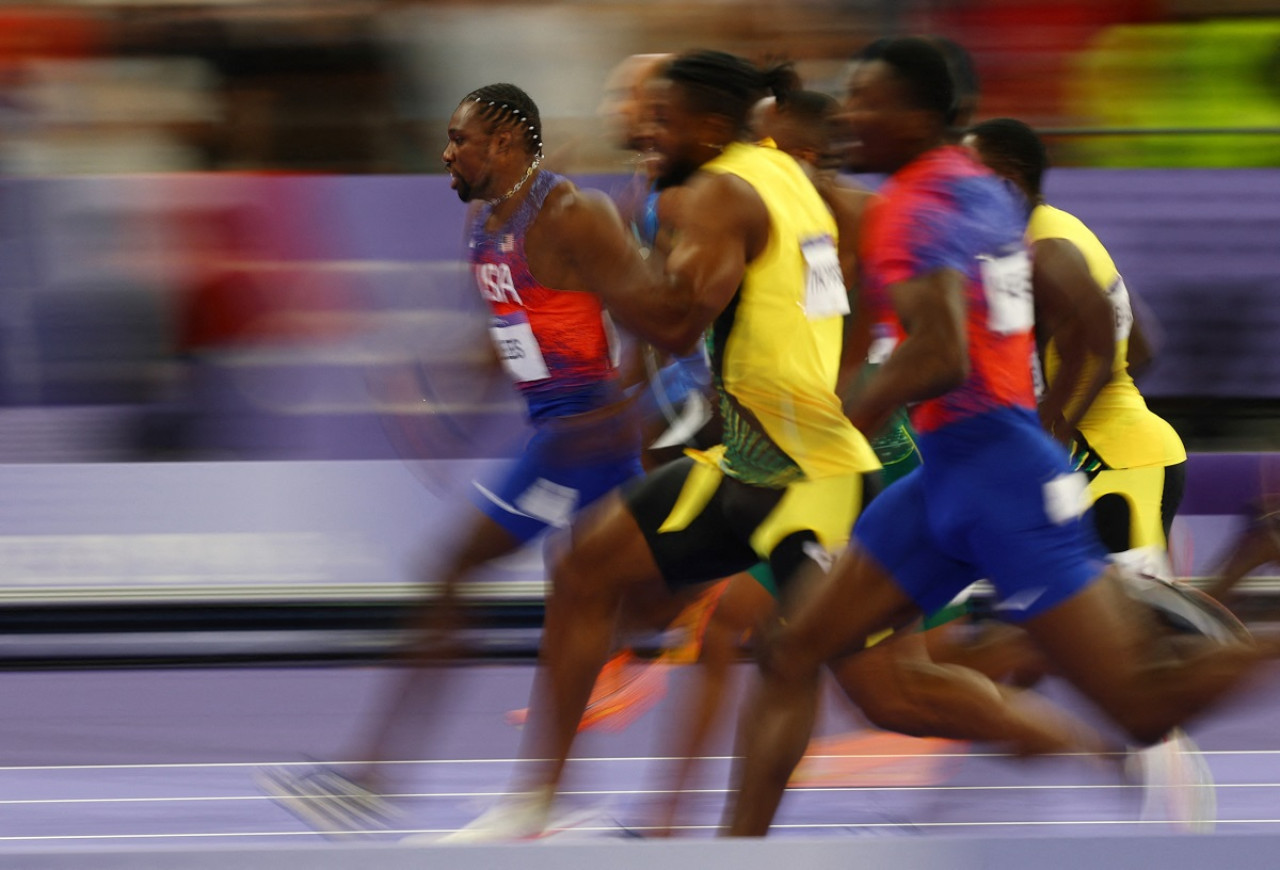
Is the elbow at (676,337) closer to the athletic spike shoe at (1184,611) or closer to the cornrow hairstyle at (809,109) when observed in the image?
the athletic spike shoe at (1184,611)

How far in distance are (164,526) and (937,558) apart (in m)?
4.28

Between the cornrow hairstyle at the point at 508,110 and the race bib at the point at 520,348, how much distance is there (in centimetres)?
43

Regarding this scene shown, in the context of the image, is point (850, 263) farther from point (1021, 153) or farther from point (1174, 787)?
point (1174, 787)

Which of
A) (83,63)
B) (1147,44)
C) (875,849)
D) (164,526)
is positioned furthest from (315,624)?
(875,849)

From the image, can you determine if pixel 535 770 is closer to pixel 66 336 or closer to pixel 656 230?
pixel 656 230

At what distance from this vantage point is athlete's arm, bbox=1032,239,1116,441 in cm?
498

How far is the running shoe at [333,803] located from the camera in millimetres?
5234

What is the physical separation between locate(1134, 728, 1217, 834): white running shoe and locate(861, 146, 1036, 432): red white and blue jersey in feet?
4.95

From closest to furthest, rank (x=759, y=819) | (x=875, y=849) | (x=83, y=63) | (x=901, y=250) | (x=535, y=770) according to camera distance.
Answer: (x=875, y=849), (x=901, y=250), (x=759, y=819), (x=535, y=770), (x=83, y=63)

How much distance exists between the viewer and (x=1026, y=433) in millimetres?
3908

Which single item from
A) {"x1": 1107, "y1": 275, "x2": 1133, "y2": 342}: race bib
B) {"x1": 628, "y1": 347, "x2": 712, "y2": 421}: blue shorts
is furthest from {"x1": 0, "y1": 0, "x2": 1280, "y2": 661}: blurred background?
{"x1": 1107, "y1": 275, "x2": 1133, "y2": 342}: race bib

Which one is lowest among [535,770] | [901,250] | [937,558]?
[535,770]

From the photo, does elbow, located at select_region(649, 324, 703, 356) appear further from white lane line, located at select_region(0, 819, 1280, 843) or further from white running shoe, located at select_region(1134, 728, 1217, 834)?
white running shoe, located at select_region(1134, 728, 1217, 834)

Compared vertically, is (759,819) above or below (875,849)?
below
